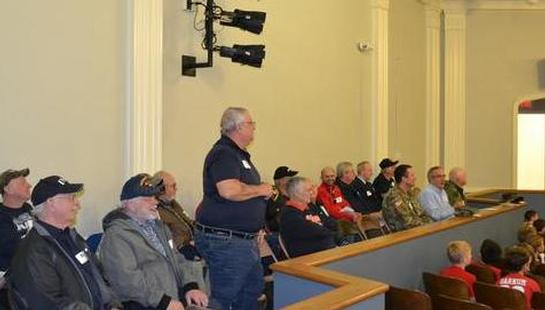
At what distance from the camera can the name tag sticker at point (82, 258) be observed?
304 centimetres

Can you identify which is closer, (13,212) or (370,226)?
(13,212)

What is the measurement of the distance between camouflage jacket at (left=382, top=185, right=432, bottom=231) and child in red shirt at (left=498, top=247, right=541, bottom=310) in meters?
1.42

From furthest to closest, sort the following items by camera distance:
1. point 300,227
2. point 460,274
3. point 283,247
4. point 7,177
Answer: point 283,247
point 300,227
point 460,274
point 7,177

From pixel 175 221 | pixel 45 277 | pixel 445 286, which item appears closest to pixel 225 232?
pixel 175 221

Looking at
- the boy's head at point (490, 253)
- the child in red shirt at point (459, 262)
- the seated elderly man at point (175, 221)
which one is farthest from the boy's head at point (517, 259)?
the seated elderly man at point (175, 221)

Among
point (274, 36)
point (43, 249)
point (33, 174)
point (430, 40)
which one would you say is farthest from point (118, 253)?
point (430, 40)

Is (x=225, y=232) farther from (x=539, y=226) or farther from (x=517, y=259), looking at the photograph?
(x=539, y=226)

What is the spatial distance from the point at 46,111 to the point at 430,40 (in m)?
7.85

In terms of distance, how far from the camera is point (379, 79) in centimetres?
917

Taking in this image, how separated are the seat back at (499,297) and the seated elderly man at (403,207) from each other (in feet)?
6.02

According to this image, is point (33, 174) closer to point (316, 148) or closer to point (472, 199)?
point (316, 148)

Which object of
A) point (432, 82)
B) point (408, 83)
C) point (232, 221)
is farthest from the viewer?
point (432, 82)

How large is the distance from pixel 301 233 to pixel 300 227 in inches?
1.8

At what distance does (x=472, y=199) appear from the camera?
326 inches
